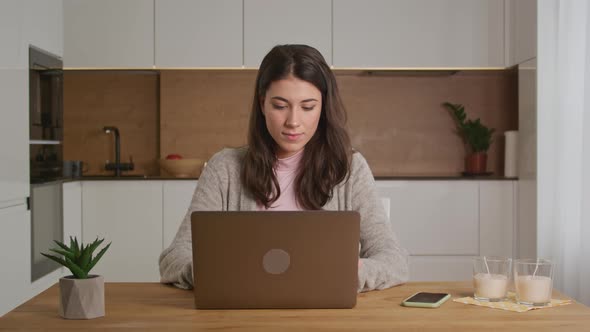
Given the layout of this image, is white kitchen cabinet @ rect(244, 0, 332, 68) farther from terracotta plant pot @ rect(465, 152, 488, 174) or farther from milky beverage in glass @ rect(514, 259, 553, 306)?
milky beverage in glass @ rect(514, 259, 553, 306)

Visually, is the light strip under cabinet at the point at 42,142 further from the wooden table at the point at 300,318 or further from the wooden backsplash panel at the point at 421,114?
the wooden table at the point at 300,318

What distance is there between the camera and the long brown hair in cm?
219

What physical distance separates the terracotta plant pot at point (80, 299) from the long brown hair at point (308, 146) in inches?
31.8

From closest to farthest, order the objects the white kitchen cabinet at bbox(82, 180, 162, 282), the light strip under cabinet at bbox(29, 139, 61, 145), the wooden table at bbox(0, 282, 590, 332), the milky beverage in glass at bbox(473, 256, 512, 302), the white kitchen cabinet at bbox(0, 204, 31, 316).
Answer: the wooden table at bbox(0, 282, 590, 332), the milky beverage in glass at bbox(473, 256, 512, 302), the white kitchen cabinet at bbox(0, 204, 31, 316), the light strip under cabinet at bbox(29, 139, 61, 145), the white kitchen cabinet at bbox(82, 180, 162, 282)

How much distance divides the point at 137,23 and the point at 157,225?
1218 mm

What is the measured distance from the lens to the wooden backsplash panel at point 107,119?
16.3 ft

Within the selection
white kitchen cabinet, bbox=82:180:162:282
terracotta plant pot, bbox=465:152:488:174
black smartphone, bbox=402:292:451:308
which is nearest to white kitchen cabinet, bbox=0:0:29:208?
white kitchen cabinet, bbox=82:180:162:282

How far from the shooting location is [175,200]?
175 inches

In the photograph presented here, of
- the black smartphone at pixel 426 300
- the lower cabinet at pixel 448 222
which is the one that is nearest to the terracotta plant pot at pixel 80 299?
the black smartphone at pixel 426 300

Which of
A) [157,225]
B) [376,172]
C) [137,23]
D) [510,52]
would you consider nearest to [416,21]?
[510,52]

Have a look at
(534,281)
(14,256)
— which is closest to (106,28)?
(14,256)

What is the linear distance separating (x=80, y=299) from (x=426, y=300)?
72 centimetres

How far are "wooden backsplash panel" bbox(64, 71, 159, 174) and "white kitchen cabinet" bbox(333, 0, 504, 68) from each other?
1.31 m

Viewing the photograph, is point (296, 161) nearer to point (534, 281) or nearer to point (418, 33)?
point (534, 281)
